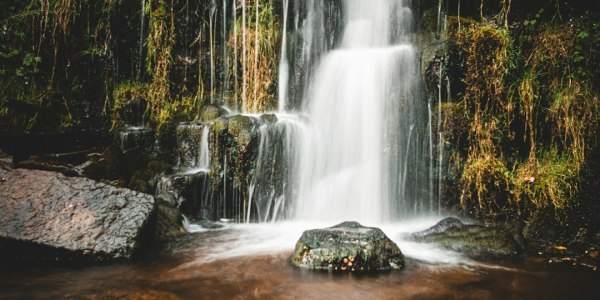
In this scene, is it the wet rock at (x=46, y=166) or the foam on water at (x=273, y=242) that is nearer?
the foam on water at (x=273, y=242)

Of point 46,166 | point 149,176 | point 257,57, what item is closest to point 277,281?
point 149,176

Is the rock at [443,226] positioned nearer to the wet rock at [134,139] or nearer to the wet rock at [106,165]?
the wet rock at [106,165]

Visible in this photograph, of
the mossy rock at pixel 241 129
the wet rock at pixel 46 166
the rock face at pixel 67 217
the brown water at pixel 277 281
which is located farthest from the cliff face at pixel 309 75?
the rock face at pixel 67 217

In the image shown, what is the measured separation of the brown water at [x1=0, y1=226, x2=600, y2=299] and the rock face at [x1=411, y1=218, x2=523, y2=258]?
29cm

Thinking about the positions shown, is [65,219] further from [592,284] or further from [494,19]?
[494,19]

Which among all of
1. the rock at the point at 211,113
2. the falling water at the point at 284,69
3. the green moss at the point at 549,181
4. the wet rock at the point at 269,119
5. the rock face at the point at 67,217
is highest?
the falling water at the point at 284,69

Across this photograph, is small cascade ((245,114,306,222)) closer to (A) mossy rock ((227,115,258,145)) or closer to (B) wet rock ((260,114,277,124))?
(B) wet rock ((260,114,277,124))

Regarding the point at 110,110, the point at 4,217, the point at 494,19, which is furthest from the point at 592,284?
the point at 110,110

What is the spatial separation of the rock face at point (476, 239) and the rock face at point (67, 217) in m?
3.90

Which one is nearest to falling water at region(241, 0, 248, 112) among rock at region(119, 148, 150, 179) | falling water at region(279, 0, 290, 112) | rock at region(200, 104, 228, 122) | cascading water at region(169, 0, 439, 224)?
Answer: rock at region(200, 104, 228, 122)

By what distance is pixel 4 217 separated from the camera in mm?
4449

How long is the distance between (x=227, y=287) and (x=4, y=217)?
2.91 m

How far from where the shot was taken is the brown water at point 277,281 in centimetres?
361

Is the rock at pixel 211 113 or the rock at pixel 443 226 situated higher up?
the rock at pixel 211 113
